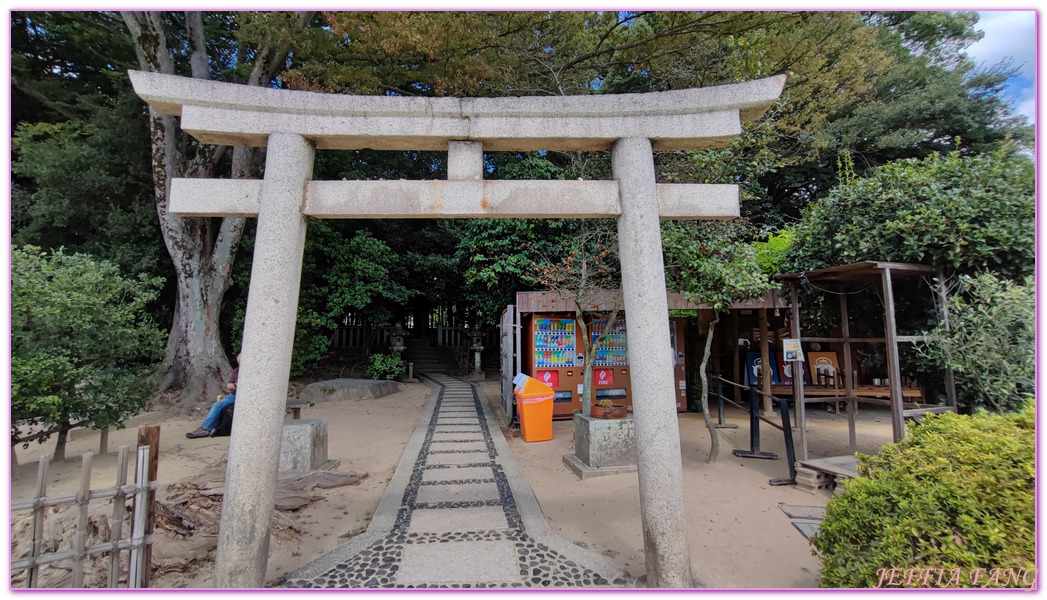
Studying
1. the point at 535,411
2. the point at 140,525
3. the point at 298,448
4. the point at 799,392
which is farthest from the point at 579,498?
the point at 140,525

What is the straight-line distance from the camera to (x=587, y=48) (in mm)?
9016

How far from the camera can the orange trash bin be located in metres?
7.25

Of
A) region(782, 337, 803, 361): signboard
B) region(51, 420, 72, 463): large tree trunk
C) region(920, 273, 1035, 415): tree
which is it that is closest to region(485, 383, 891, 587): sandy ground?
region(782, 337, 803, 361): signboard

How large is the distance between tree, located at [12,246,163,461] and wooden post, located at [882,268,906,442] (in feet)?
27.8

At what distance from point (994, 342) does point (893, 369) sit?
757 mm

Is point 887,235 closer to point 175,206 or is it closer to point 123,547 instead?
point 175,206

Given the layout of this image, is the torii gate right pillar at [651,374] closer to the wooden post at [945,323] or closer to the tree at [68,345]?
the wooden post at [945,323]

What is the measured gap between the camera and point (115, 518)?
8.53 ft

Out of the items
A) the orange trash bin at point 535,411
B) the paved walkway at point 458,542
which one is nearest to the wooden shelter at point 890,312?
the paved walkway at point 458,542

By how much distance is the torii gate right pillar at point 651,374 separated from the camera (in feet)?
9.64

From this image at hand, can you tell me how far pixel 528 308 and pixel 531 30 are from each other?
17.0 ft

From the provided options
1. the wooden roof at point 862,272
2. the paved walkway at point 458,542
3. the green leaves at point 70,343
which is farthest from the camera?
the green leaves at point 70,343

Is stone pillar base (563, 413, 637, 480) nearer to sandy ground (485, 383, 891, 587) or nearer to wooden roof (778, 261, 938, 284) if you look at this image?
sandy ground (485, 383, 891, 587)

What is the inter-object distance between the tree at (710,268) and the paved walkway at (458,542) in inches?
A: 117
